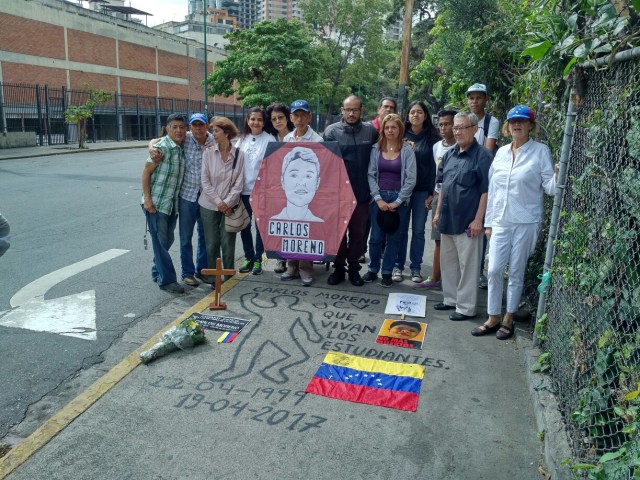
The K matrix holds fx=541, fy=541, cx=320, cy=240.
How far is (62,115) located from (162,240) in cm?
2641

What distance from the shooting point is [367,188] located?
20.1ft

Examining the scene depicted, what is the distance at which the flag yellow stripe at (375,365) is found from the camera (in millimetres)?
4211

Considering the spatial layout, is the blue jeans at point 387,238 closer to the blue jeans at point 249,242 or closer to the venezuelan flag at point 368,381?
the blue jeans at point 249,242

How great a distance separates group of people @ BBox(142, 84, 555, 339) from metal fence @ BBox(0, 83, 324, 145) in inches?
888

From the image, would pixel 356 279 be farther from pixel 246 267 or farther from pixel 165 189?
pixel 165 189

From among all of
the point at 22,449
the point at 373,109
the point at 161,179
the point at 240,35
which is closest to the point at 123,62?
the point at 240,35

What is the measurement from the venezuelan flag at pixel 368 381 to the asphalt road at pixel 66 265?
176 centimetres

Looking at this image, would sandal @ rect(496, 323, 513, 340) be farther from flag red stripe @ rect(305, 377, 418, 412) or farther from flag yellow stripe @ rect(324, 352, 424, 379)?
flag red stripe @ rect(305, 377, 418, 412)

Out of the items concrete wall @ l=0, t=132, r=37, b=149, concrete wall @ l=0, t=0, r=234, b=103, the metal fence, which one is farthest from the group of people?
concrete wall @ l=0, t=0, r=234, b=103

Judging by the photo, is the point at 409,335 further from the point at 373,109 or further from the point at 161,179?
the point at 373,109

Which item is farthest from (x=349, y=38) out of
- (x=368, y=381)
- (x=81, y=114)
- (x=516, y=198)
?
(x=368, y=381)

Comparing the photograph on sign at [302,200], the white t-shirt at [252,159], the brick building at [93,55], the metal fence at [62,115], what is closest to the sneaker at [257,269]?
the photograph on sign at [302,200]

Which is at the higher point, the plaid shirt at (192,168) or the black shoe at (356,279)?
the plaid shirt at (192,168)

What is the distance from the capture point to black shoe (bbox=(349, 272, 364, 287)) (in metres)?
6.22
